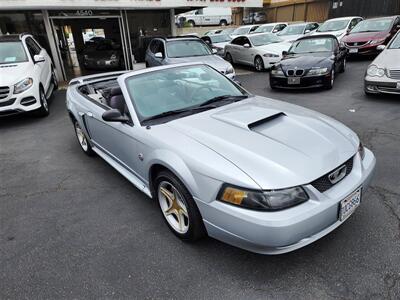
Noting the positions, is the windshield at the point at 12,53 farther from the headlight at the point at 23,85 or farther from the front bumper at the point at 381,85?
the front bumper at the point at 381,85

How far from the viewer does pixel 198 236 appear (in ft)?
9.05

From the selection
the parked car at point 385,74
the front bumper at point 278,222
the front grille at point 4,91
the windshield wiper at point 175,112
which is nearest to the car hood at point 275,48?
the parked car at point 385,74

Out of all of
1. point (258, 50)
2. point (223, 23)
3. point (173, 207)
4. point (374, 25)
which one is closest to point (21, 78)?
point (173, 207)

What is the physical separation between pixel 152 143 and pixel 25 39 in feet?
24.3

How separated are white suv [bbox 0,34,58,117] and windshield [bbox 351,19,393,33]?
37.4 ft

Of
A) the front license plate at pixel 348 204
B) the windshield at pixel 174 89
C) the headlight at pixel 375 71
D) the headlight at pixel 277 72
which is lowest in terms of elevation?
the headlight at pixel 277 72

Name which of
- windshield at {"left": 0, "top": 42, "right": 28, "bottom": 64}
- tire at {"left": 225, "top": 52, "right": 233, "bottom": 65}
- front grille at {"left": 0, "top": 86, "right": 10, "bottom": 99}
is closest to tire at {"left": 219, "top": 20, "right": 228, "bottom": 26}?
tire at {"left": 225, "top": 52, "right": 233, "bottom": 65}

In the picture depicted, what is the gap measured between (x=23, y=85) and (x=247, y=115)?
19.3 ft

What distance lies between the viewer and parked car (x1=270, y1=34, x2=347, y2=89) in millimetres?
8266

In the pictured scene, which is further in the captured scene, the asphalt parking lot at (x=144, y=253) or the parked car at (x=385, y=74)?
the parked car at (x=385, y=74)

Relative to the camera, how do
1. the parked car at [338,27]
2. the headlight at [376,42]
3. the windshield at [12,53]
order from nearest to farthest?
the windshield at [12,53]
the headlight at [376,42]
the parked car at [338,27]

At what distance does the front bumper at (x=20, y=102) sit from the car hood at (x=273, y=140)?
535cm

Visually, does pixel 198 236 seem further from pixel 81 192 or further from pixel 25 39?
pixel 25 39

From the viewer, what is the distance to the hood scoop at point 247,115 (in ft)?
9.70
